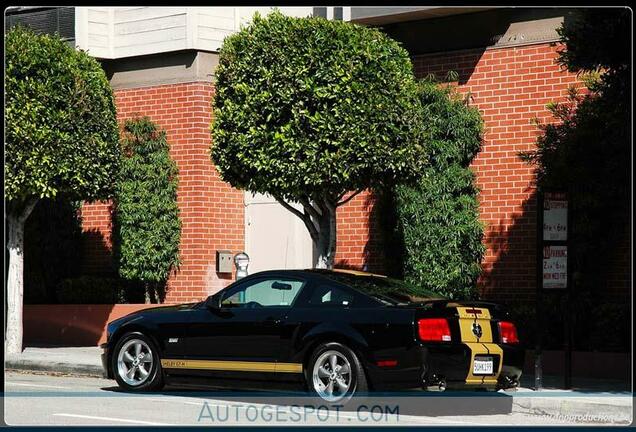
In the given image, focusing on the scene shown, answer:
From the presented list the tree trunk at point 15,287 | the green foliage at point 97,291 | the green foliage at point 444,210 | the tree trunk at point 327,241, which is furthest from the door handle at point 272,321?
the green foliage at point 97,291

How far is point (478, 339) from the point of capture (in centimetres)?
1355

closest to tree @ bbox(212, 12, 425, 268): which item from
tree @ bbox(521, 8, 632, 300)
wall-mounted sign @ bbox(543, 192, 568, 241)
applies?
tree @ bbox(521, 8, 632, 300)

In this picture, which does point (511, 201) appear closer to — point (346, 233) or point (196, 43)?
point (346, 233)

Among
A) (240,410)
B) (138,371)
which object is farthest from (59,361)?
(240,410)

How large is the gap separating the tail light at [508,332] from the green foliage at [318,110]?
4722 mm

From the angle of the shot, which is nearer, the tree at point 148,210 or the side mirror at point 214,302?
the side mirror at point 214,302

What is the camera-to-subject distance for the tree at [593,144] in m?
15.3

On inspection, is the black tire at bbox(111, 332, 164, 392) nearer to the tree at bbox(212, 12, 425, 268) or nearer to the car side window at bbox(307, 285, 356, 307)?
the car side window at bbox(307, 285, 356, 307)

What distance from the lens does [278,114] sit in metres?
18.7

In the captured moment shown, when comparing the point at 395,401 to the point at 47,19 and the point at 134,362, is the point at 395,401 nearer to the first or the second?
the point at 134,362

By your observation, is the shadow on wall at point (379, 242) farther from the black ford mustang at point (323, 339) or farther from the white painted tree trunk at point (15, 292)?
the black ford mustang at point (323, 339)

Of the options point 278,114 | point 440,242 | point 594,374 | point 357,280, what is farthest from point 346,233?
point 357,280

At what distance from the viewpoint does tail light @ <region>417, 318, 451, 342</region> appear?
13.1 metres

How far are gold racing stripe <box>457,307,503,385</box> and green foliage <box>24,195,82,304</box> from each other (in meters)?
13.8
